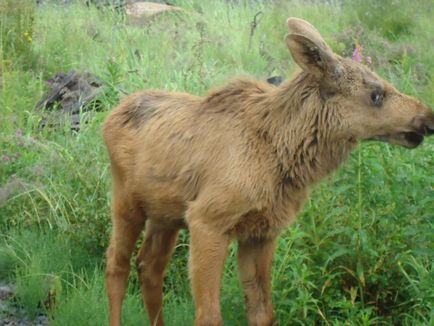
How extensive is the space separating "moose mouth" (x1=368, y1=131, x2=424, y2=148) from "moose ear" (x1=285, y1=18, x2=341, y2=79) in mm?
472

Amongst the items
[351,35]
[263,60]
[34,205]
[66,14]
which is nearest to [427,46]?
[351,35]

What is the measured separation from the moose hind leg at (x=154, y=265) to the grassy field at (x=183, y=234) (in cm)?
25

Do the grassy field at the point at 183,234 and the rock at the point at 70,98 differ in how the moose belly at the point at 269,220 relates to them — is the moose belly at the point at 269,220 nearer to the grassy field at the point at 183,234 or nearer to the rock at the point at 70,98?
the grassy field at the point at 183,234

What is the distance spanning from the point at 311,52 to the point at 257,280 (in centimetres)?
151

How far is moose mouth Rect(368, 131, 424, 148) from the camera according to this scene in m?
5.85

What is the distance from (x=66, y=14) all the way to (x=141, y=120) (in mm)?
9070

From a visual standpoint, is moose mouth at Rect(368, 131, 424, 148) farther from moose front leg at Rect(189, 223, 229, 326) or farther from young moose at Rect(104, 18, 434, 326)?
moose front leg at Rect(189, 223, 229, 326)

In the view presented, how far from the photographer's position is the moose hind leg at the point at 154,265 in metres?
6.95

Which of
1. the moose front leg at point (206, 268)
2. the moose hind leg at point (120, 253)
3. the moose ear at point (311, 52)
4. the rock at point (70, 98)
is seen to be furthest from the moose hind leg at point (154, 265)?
the rock at point (70, 98)

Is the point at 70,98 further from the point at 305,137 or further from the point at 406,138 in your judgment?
the point at 406,138

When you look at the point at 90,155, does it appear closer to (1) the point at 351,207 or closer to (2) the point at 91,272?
(2) the point at 91,272

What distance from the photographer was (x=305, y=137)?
19.8ft

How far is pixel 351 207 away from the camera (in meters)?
6.71

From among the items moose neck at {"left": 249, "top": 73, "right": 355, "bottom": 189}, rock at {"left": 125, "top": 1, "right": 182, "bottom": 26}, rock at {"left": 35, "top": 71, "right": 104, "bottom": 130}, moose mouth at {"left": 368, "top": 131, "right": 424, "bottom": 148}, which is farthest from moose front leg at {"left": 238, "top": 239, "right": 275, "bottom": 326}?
rock at {"left": 125, "top": 1, "right": 182, "bottom": 26}
